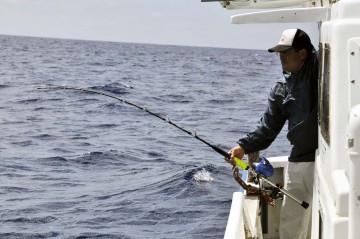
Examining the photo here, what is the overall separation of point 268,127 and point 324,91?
127cm

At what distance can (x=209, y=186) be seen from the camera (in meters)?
13.4

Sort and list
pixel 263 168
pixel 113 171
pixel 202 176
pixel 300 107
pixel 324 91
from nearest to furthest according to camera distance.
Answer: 1. pixel 324 91
2. pixel 300 107
3. pixel 263 168
4. pixel 202 176
5. pixel 113 171

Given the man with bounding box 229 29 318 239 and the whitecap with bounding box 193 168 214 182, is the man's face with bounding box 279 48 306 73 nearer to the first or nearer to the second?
the man with bounding box 229 29 318 239

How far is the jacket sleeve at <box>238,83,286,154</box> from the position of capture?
5102 mm

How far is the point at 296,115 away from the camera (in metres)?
4.83

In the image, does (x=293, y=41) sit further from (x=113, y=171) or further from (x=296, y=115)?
(x=113, y=171)

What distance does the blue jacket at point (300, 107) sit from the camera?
15.5ft

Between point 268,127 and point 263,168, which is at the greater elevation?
point 268,127

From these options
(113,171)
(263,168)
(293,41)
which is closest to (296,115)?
(293,41)

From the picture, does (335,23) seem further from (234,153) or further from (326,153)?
(234,153)

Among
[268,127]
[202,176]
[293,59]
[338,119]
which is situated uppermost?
[293,59]

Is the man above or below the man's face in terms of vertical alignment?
below

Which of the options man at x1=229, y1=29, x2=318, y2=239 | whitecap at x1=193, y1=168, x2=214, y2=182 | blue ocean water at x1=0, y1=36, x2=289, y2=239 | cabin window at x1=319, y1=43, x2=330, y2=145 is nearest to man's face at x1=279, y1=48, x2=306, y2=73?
man at x1=229, y1=29, x2=318, y2=239

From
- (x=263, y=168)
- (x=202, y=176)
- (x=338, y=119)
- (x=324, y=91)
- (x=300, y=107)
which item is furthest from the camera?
(x=202, y=176)
